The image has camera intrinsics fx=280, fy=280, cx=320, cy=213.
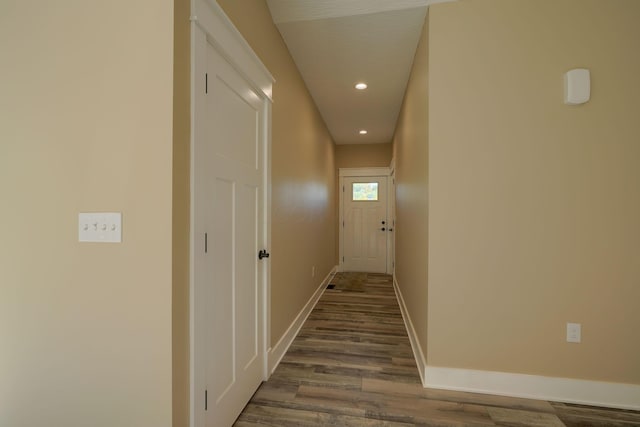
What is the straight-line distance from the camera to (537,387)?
1.80m

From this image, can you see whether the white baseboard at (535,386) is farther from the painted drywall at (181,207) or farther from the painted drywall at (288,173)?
the painted drywall at (181,207)

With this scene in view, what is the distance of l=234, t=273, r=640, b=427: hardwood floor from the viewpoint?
5.21 ft

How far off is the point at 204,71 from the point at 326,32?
1468 mm

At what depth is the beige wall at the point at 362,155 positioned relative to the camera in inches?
223

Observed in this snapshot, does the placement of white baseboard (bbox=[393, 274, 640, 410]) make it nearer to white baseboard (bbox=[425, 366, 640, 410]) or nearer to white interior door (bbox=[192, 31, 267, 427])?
white baseboard (bbox=[425, 366, 640, 410])

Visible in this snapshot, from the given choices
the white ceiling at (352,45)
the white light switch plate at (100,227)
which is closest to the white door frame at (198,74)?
the white light switch plate at (100,227)

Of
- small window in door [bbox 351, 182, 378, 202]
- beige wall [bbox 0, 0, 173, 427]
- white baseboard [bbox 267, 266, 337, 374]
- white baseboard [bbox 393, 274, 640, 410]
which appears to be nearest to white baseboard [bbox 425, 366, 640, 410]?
white baseboard [bbox 393, 274, 640, 410]

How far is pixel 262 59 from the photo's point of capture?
192 cm

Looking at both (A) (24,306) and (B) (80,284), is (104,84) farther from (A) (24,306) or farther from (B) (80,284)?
(A) (24,306)

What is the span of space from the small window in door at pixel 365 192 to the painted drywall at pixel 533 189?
3805 mm

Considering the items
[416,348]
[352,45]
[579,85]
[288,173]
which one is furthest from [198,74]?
[416,348]

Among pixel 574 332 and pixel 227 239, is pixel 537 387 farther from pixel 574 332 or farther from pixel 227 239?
pixel 227 239

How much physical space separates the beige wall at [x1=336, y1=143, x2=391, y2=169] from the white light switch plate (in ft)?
16.2

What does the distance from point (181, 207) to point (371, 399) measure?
1.62 metres
